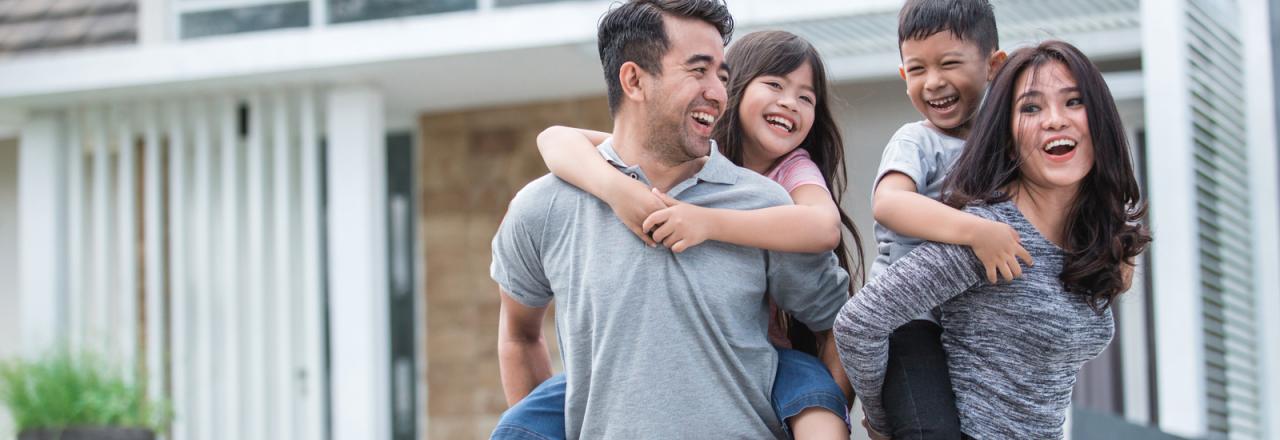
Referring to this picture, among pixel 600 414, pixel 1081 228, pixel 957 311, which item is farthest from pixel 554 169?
pixel 1081 228

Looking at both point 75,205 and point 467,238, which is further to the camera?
point 467,238

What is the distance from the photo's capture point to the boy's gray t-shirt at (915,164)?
7.39 ft

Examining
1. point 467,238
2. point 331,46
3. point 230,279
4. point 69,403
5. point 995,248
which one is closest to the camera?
point 995,248

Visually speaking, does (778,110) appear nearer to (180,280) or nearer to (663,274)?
(663,274)

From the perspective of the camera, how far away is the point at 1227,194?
579cm

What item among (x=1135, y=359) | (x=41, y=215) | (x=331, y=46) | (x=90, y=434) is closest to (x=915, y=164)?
(x=1135, y=359)

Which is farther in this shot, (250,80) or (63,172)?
(63,172)

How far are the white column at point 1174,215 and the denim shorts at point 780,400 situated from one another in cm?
341

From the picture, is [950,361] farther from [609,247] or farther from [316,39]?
[316,39]

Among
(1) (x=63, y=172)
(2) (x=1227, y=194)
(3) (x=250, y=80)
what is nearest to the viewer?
(2) (x=1227, y=194)

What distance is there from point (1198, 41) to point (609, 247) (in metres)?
4.08

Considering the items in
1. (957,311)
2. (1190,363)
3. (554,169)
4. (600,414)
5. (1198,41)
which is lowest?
(1190,363)

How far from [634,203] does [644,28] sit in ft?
0.91

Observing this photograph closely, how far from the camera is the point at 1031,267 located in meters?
2.08
